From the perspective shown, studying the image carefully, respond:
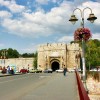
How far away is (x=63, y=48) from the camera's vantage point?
10250 centimetres

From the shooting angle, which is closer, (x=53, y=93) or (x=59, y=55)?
(x=53, y=93)

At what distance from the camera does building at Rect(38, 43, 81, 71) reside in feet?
333

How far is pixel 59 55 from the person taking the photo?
334 feet

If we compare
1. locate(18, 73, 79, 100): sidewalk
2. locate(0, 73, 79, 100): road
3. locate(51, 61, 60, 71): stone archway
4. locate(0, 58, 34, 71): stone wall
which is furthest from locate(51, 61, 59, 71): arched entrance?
locate(18, 73, 79, 100): sidewalk

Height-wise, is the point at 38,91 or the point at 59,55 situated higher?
the point at 59,55

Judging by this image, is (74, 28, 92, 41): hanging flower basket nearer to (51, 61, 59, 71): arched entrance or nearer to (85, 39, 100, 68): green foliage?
(85, 39, 100, 68): green foliage

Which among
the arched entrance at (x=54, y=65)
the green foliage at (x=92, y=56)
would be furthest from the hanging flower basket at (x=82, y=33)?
the arched entrance at (x=54, y=65)

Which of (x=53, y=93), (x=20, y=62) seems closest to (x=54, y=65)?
(x=20, y=62)

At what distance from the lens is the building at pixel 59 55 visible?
10156 centimetres

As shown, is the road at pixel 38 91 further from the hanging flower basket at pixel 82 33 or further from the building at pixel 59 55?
the building at pixel 59 55

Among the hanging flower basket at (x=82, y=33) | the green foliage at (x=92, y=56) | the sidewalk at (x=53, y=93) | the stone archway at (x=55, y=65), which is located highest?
the green foliage at (x=92, y=56)

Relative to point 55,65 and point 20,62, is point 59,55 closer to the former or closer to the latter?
point 55,65

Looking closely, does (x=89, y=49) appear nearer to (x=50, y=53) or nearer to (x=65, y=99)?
(x=50, y=53)

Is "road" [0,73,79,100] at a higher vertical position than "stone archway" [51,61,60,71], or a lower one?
lower
